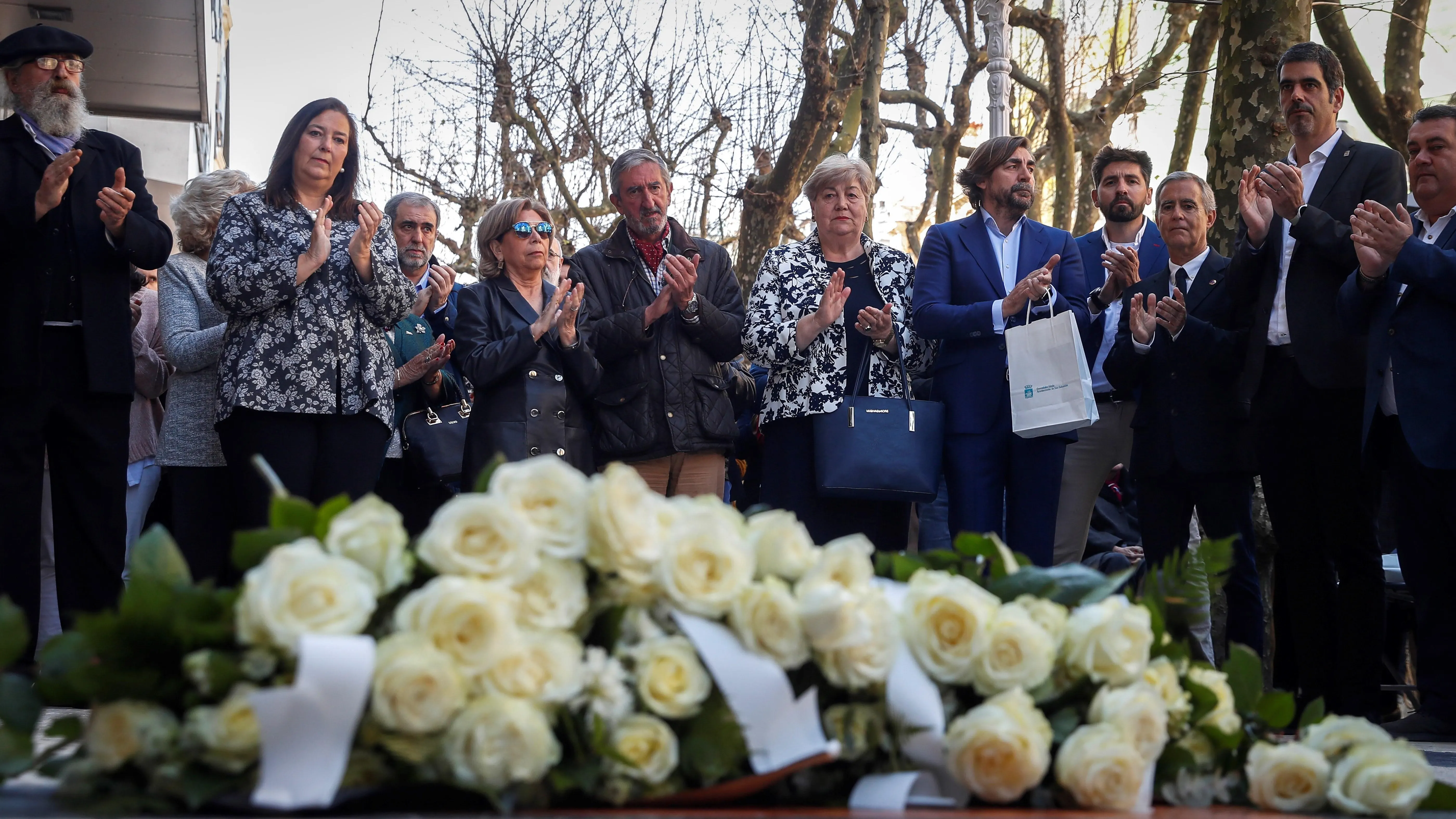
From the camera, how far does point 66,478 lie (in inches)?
184

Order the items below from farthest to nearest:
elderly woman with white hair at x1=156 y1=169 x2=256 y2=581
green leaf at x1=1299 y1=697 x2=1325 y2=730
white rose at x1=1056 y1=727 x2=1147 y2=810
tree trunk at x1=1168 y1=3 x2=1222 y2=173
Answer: tree trunk at x1=1168 y1=3 x2=1222 y2=173
elderly woman with white hair at x1=156 y1=169 x2=256 y2=581
green leaf at x1=1299 y1=697 x2=1325 y2=730
white rose at x1=1056 y1=727 x2=1147 y2=810

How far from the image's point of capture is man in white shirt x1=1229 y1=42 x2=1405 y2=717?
4.86 meters

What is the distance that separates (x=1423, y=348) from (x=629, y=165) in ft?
10.1

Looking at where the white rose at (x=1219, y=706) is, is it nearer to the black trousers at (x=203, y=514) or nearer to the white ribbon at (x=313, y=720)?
the white ribbon at (x=313, y=720)

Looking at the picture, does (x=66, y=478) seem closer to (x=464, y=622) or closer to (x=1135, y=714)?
(x=464, y=622)

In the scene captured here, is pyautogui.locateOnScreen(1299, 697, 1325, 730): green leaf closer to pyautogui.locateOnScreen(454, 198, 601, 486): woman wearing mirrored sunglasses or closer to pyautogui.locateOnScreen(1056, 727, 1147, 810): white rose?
pyautogui.locateOnScreen(1056, 727, 1147, 810): white rose

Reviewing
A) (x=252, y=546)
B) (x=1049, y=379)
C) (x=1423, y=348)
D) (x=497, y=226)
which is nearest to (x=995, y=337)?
(x=1049, y=379)

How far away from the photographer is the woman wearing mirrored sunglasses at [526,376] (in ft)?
17.1

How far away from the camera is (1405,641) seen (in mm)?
6867

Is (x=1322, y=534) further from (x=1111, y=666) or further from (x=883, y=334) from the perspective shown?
(x=1111, y=666)

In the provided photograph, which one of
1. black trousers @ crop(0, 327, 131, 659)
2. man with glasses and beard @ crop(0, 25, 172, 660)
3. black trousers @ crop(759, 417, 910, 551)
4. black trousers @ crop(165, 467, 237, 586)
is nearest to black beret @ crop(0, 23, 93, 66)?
man with glasses and beard @ crop(0, 25, 172, 660)

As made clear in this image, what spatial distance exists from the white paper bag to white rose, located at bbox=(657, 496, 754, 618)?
3.44m

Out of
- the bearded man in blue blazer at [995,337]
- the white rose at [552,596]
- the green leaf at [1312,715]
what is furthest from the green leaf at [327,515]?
the bearded man in blue blazer at [995,337]

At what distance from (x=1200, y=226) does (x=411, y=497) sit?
3.60m
